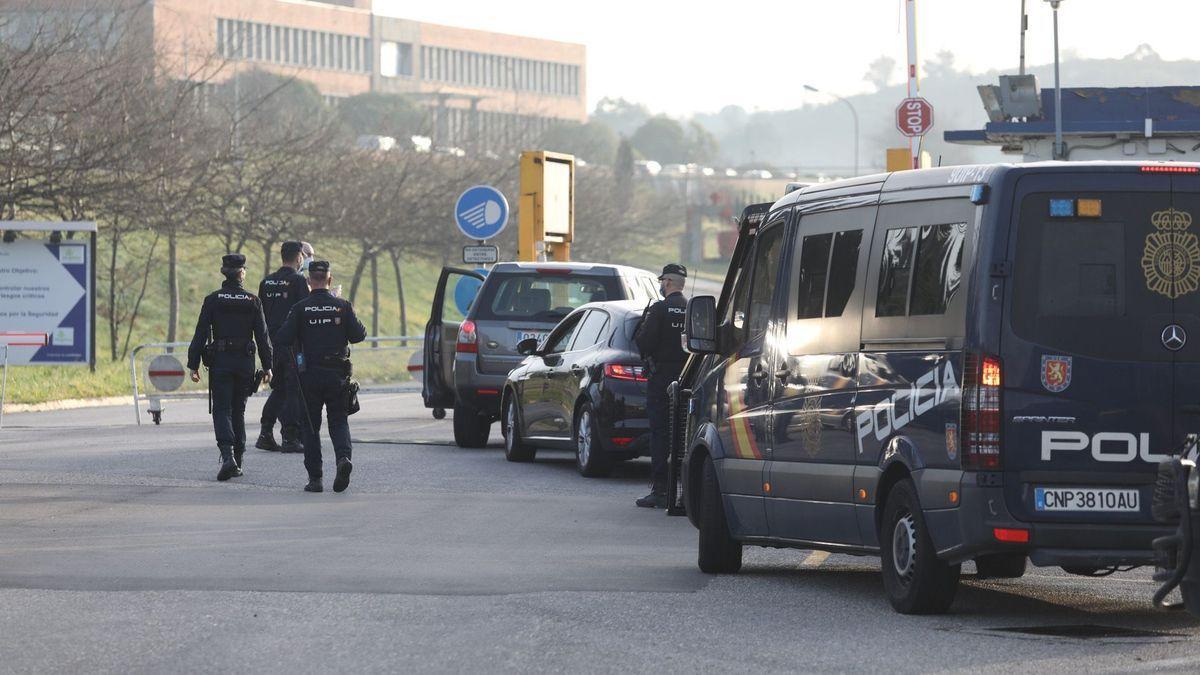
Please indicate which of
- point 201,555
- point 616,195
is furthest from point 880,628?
point 616,195

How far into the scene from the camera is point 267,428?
19.9m

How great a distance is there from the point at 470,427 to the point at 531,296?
5.10 feet

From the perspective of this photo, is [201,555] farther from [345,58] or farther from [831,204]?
[345,58]

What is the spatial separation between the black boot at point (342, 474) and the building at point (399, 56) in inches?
3917

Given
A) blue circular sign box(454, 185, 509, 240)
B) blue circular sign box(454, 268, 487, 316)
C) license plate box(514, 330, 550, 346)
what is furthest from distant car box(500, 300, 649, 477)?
blue circular sign box(454, 185, 509, 240)

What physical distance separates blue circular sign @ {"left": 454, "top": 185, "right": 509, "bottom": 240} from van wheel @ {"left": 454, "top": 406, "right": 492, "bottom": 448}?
823cm

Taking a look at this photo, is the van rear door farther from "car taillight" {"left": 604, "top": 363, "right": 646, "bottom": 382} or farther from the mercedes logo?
"car taillight" {"left": 604, "top": 363, "right": 646, "bottom": 382}

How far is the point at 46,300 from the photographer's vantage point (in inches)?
1048

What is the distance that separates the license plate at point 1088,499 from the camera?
338 inches

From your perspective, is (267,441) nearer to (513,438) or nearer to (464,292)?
(513,438)

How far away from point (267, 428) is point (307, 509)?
542 cm

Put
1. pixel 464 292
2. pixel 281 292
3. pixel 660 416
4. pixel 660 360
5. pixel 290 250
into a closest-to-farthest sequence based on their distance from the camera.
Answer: pixel 660 360, pixel 660 416, pixel 290 250, pixel 281 292, pixel 464 292

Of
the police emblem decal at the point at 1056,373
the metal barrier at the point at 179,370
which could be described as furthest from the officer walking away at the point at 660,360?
the metal barrier at the point at 179,370

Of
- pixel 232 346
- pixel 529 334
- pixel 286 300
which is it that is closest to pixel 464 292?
pixel 529 334
